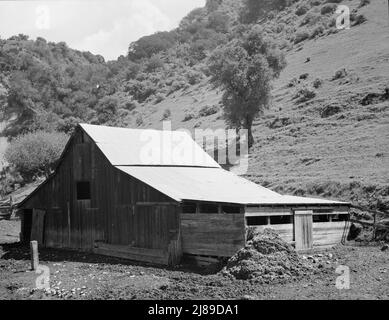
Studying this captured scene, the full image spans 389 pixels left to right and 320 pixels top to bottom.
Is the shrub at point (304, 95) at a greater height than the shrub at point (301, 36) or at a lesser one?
lesser

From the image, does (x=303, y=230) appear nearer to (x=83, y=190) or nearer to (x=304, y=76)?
(x=83, y=190)

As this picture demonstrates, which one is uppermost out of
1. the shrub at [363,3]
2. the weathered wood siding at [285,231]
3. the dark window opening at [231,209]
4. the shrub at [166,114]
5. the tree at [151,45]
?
the tree at [151,45]

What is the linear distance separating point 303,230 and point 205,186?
618 cm

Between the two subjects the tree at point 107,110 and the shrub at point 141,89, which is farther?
the shrub at point 141,89

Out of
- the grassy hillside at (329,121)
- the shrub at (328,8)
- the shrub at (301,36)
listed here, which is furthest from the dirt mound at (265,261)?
the shrub at (328,8)

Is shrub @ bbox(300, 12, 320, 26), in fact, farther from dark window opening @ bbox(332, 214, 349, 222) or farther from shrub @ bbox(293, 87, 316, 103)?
dark window opening @ bbox(332, 214, 349, 222)

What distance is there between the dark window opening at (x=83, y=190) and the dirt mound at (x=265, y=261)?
40.8 feet

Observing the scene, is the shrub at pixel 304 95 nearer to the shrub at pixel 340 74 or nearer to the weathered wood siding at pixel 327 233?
the shrub at pixel 340 74

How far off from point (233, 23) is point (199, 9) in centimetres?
3855

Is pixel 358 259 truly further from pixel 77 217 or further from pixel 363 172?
pixel 77 217

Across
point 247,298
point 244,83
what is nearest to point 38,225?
point 247,298

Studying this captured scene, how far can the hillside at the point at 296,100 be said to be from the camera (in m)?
38.8

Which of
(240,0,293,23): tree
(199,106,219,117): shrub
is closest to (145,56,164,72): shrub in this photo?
(240,0,293,23): tree

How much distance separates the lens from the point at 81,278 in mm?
22453
